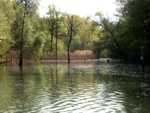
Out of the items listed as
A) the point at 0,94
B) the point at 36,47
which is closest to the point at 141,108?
the point at 0,94

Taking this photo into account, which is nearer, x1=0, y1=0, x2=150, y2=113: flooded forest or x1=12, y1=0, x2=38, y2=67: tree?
x1=0, y1=0, x2=150, y2=113: flooded forest

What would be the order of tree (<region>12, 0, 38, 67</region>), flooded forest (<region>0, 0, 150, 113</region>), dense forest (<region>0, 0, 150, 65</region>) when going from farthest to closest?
tree (<region>12, 0, 38, 67</region>) < dense forest (<region>0, 0, 150, 65</region>) < flooded forest (<region>0, 0, 150, 113</region>)

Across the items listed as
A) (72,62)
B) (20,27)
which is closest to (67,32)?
(72,62)

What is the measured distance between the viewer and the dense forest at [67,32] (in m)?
61.5

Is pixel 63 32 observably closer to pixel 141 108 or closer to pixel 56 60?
pixel 56 60

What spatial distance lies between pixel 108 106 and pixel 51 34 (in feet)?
270

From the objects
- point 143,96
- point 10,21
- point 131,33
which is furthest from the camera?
point 10,21

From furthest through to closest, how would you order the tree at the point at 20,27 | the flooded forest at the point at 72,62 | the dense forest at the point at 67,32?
1. the tree at the point at 20,27
2. the dense forest at the point at 67,32
3. the flooded forest at the point at 72,62

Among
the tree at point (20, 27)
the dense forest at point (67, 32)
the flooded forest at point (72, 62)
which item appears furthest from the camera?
the tree at point (20, 27)

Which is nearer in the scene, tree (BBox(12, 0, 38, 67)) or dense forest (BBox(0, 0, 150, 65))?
dense forest (BBox(0, 0, 150, 65))

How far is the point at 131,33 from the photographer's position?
63938 mm

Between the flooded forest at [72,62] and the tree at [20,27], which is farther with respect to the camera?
the tree at [20,27]

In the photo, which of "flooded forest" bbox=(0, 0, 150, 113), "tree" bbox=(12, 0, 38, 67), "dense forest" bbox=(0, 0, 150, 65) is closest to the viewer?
"flooded forest" bbox=(0, 0, 150, 113)

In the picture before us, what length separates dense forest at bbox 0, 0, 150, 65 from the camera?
6152 centimetres
